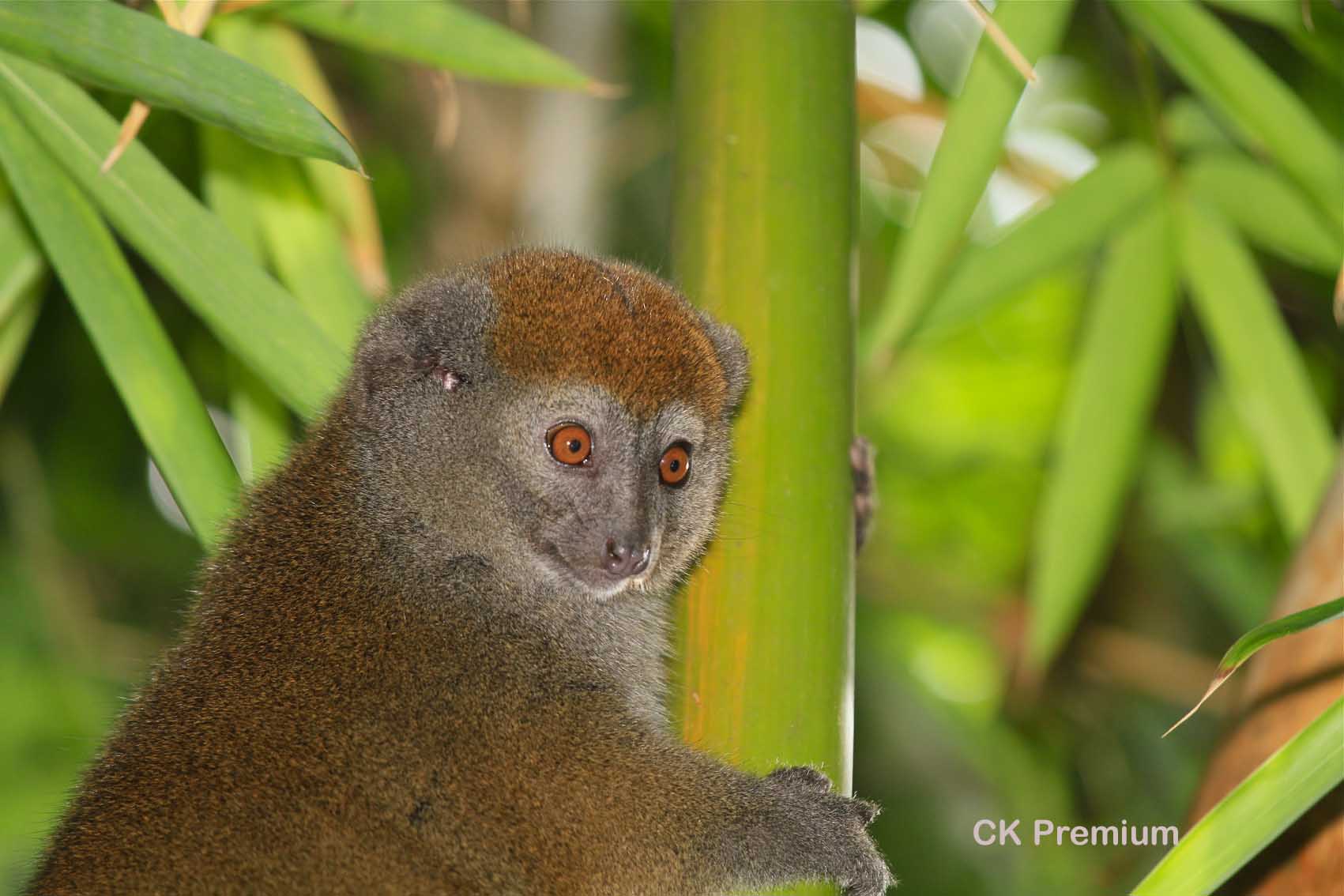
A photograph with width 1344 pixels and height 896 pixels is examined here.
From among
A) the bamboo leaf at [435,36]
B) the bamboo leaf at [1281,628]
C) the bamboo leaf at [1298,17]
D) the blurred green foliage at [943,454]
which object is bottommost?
the blurred green foliage at [943,454]

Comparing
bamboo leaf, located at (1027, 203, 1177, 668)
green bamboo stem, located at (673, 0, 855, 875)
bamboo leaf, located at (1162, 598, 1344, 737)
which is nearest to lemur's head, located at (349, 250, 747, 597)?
green bamboo stem, located at (673, 0, 855, 875)

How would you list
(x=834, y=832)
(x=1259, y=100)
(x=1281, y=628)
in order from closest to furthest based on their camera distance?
(x=1281, y=628)
(x=834, y=832)
(x=1259, y=100)

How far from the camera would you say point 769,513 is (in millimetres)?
2486

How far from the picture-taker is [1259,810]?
6.50 ft

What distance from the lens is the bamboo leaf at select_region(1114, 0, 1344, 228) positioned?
2889 mm

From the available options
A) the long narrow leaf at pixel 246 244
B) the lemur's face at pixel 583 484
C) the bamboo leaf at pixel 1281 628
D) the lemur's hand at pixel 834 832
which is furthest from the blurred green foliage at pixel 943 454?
the bamboo leaf at pixel 1281 628

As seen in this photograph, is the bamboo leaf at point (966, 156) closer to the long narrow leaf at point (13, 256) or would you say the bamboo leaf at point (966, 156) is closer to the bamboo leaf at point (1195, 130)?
the bamboo leaf at point (1195, 130)

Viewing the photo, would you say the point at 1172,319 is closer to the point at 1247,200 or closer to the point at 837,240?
the point at 1247,200

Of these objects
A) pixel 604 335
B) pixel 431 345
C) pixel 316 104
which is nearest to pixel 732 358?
pixel 604 335

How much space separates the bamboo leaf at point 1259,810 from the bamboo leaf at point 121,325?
70.7 inches

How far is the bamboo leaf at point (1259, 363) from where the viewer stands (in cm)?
345

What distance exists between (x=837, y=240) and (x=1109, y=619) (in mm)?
4280

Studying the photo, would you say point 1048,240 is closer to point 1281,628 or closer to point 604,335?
point 604,335

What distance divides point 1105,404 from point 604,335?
1.48 metres
